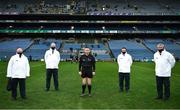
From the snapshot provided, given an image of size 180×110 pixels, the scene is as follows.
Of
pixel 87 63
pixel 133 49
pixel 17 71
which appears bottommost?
pixel 17 71

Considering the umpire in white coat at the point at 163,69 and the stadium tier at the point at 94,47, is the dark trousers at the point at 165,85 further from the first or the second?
the stadium tier at the point at 94,47

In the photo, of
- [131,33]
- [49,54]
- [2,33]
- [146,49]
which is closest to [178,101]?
[49,54]

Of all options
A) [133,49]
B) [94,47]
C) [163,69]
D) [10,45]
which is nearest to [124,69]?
[163,69]

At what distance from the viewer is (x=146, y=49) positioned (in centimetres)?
7794

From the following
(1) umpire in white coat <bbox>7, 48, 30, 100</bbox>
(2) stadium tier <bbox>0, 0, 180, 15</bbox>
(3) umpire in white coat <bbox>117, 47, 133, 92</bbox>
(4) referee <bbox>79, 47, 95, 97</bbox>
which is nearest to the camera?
(1) umpire in white coat <bbox>7, 48, 30, 100</bbox>

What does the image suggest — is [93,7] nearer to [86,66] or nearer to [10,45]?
[10,45]

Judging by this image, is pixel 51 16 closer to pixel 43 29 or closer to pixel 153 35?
pixel 43 29

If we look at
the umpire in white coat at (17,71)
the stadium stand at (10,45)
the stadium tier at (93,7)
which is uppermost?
the stadium tier at (93,7)

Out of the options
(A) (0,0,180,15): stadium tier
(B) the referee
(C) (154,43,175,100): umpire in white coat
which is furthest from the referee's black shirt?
(A) (0,0,180,15): stadium tier

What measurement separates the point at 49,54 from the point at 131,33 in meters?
65.5

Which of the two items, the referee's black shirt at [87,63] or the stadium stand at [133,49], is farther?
the stadium stand at [133,49]

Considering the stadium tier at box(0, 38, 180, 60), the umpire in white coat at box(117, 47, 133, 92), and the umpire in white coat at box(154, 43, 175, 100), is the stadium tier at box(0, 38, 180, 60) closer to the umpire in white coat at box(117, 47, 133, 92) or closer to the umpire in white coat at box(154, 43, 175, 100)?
the umpire in white coat at box(117, 47, 133, 92)

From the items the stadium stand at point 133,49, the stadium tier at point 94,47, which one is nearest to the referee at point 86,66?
the stadium tier at point 94,47

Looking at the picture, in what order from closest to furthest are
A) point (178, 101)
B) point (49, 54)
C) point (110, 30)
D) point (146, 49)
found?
point (178, 101) → point (49, 54) → point (146, 49) → point (110, 30)
